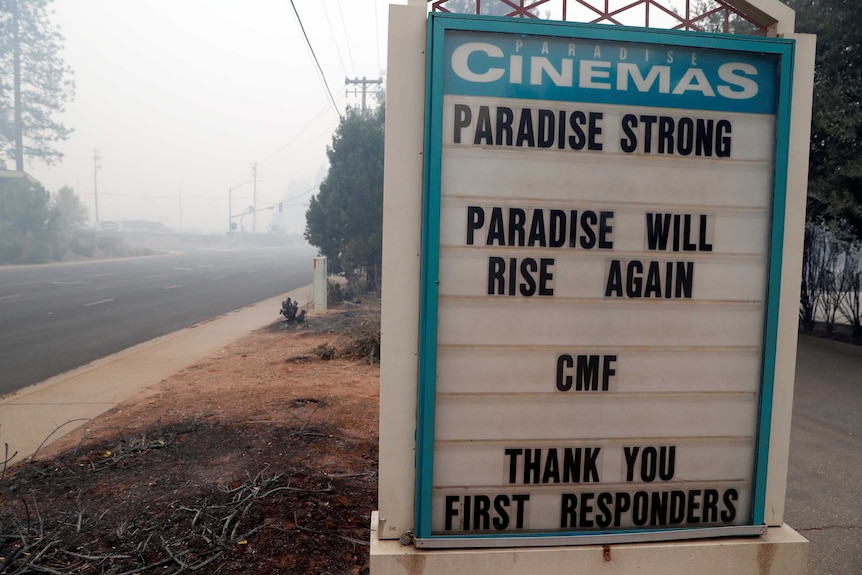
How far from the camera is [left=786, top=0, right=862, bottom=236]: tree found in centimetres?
1011

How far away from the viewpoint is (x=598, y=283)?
2928 mm

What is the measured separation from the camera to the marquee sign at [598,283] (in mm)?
2811

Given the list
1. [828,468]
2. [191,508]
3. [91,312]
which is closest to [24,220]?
[91,312]

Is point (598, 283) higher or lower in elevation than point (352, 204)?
lower

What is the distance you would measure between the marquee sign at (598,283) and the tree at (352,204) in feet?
64.6

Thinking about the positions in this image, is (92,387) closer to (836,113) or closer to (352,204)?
(836,113)

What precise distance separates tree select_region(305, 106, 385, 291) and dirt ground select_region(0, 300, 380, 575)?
574 inches

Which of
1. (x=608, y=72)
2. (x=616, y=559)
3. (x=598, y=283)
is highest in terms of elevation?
(x=608, y=72)

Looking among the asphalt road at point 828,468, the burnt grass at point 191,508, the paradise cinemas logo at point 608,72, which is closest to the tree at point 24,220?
the burnt grass at point 191,508

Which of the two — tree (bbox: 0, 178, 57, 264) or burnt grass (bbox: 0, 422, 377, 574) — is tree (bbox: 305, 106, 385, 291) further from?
tree (bbox: 0, 178, 57, 264)

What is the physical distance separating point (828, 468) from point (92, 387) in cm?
904

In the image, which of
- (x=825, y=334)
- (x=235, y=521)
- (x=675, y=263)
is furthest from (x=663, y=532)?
(x=825, y=334)

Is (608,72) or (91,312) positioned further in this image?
(91,312)

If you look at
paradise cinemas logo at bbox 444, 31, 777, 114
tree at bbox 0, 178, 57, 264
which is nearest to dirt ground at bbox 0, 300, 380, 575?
paradise cinemas logo at bbox 444, 31, 777, 114
